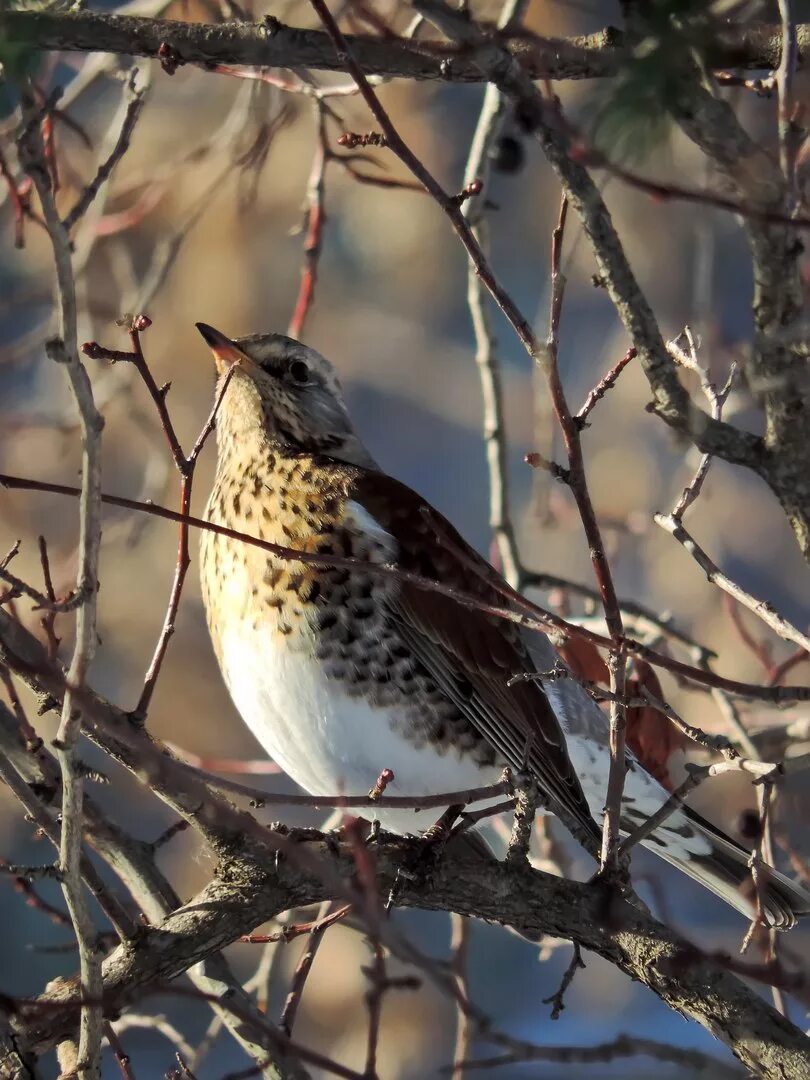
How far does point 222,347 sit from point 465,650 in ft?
2.14

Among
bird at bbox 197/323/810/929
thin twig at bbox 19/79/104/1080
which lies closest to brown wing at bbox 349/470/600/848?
bird at bbox 197/323/810/929

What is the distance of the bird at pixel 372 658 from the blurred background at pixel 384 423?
Result: 1760 millimetres

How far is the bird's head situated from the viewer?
91.4 inches

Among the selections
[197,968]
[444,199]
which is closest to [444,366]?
[197,968]

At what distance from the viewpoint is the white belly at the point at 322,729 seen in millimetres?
2023

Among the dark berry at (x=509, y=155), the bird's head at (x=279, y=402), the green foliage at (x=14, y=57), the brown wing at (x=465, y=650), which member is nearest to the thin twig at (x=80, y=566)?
the green foliage at (x=14, y=57)

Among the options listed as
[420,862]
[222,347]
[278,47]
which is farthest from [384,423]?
Result: [278,47]

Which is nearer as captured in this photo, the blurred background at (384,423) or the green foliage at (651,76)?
the green foliage at (651,76)

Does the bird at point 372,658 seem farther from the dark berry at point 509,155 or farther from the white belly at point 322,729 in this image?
the dark berry at point 509,155

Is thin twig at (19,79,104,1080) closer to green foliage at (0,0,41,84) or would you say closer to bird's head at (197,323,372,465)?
green foliage at (0,0,41,84)

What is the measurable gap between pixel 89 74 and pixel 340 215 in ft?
8.37

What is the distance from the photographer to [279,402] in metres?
2.34

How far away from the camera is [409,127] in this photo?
4.89 meters

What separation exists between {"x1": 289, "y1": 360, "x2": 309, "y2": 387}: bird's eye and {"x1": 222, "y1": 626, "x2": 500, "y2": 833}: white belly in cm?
54
